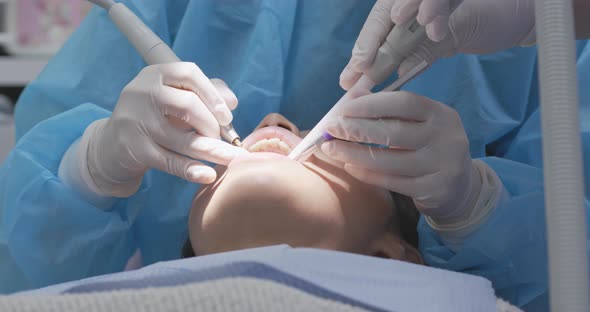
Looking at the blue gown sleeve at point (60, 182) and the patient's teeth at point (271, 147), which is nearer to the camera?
the patient's teeth at point (271, 147)

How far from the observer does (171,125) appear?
1.15 m

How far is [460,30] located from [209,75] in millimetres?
566

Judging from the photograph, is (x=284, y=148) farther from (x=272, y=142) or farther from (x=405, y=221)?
(x=405, y=221)

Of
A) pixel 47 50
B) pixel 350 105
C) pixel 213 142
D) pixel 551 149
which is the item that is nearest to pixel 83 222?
pixel 213 142

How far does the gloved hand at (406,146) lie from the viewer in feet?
3.43

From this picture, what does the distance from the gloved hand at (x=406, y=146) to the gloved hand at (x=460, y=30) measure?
8 centimetres

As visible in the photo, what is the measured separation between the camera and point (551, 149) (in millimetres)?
613

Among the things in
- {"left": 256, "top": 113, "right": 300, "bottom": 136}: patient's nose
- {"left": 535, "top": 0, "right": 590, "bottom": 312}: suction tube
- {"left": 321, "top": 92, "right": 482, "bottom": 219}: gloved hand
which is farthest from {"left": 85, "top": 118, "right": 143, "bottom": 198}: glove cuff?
{"left": 535, "top": 0, "right": 590, "bottom": 312}: suction tube

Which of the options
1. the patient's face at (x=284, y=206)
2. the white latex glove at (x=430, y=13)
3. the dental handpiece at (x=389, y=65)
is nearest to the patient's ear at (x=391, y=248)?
the patient's face at (x=284, y=206)

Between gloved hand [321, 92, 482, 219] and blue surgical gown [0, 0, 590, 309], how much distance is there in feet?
0.58

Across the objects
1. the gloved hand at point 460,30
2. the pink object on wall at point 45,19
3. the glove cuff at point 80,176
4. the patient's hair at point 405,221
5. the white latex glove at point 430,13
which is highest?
the white latex glove at point 430,13

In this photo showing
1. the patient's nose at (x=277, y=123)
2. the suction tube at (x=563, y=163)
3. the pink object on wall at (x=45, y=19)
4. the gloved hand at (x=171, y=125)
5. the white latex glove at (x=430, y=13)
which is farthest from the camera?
the pink object on wall at (x=45, y=19)

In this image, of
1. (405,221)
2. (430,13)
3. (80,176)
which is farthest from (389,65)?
(80,176)

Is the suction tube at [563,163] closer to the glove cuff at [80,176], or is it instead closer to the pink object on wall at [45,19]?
the glove cuff at [80,176]
